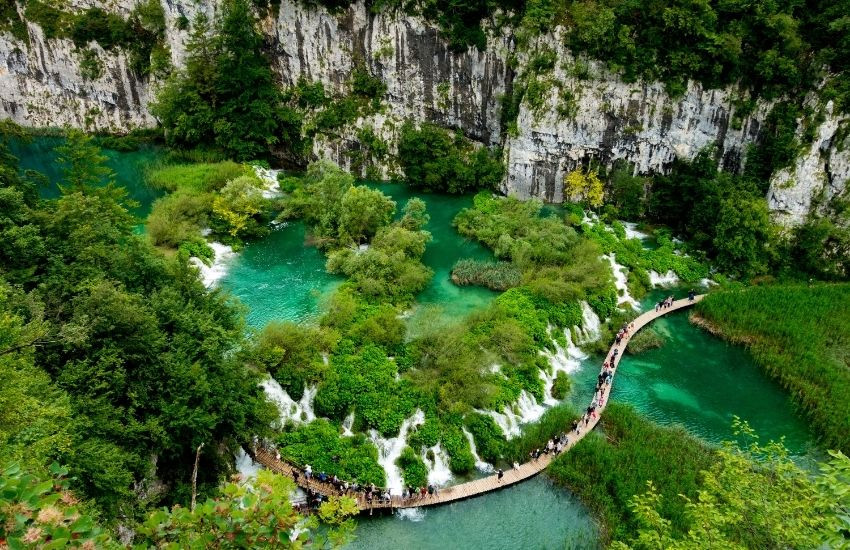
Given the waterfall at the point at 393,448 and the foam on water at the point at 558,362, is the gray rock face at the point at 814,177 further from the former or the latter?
the waterfall at the point at 393,448

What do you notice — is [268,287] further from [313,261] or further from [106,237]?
[106,237]

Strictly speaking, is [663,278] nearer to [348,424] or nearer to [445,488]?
[445,488]

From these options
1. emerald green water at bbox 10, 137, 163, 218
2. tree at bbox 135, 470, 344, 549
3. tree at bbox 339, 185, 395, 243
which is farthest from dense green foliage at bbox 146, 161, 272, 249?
tree at bbox 135, 470, 344, 549

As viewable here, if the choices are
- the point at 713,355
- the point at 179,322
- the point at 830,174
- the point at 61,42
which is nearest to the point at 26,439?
the point at 179,322

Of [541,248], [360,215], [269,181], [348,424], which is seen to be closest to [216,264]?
[360,215]

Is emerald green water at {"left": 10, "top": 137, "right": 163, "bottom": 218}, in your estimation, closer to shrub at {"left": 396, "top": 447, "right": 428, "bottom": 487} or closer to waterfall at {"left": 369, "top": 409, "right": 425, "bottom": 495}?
waterfall at {"left": 369, "top": 409, "right": 425, "bottom": 495}
